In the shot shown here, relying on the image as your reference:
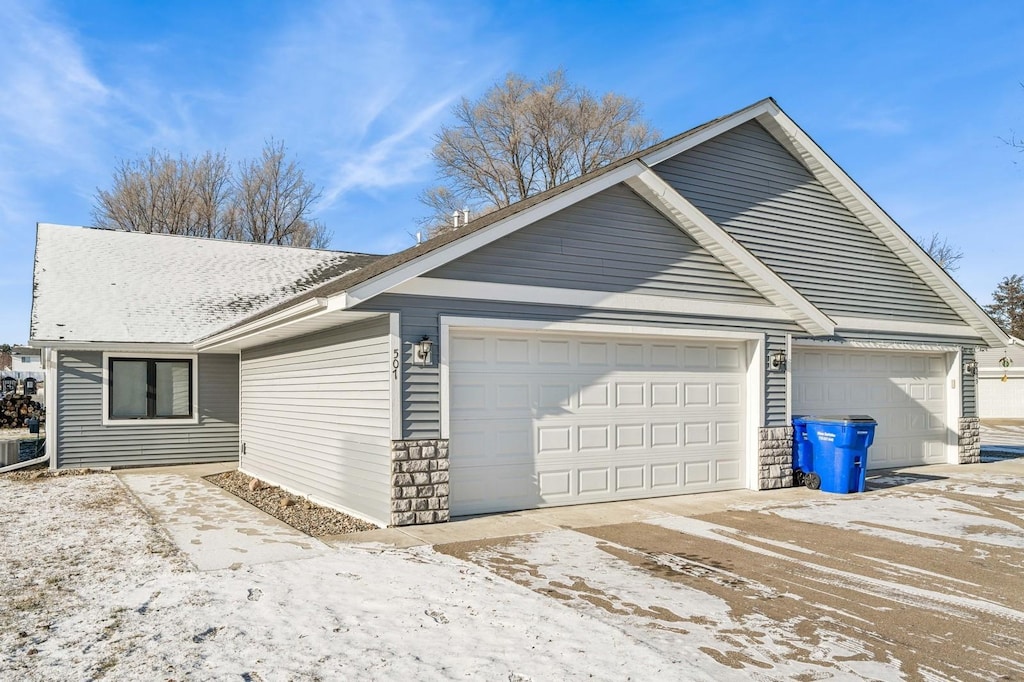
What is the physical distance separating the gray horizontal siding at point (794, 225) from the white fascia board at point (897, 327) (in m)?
0.12

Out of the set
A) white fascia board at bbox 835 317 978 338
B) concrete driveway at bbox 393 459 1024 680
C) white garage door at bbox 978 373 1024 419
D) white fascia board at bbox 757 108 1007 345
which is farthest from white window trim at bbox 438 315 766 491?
white garage door at bbox 978 373 1024 419

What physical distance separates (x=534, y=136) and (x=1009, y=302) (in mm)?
41007

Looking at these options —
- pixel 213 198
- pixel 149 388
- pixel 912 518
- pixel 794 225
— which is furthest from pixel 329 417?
pixel 213 198

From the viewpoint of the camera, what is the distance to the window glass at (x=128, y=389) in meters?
14.3

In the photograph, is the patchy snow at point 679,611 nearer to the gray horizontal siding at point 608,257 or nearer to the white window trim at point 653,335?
the white window trim at point 653,335

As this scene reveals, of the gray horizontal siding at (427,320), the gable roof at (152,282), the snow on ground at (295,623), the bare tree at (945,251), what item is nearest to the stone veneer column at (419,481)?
the gray horizontal siding at (427,320)

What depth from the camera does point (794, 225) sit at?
12164 millimetres

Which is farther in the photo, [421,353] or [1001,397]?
[1001,397]

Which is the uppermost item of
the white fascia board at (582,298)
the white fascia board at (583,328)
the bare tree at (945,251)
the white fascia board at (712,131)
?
the bare tree at (945,251)

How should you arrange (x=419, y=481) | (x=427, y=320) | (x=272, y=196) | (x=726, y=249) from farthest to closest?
(x=272, y=196), (x=726, y=249), (x=427, y=320), (x=419, y=481)

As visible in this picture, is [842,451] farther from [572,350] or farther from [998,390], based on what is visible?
[998,390]

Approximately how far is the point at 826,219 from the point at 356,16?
338 inches

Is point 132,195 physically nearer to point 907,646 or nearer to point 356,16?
point 356,16

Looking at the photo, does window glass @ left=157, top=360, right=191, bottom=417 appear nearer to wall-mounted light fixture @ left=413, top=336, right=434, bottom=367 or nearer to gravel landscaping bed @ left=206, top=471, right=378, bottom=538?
gravel landscaping bed @ left=206, top=471, right=378, bottom=538
